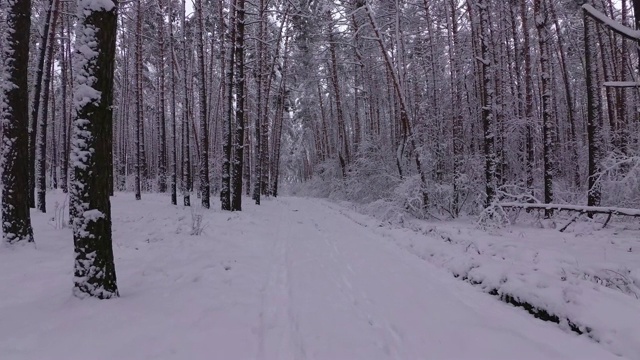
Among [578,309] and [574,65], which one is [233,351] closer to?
[578,309]

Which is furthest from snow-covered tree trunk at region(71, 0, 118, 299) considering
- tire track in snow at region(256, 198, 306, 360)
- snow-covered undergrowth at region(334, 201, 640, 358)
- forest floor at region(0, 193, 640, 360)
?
snow-covered undergrowth at region(334, 201, 640, 358)

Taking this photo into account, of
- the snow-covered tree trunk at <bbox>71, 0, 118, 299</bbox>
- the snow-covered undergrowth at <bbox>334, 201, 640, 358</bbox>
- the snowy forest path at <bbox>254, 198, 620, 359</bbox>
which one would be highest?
the snow-covered tree trunk at <bbox>71, 0, 118, 299</bbox>

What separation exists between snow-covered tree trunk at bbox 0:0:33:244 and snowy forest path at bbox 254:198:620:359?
4482 millimetres

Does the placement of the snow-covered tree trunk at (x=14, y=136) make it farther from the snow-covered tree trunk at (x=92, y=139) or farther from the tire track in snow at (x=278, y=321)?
the tire track in snow at (x=278, y=321)

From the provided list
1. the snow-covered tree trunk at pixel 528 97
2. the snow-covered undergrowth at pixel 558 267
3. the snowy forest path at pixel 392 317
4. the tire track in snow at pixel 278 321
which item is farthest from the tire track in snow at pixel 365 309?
the snow-covered tree trunk at pixel 528 97

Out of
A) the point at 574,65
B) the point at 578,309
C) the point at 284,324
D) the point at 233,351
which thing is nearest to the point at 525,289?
the point at 578,309

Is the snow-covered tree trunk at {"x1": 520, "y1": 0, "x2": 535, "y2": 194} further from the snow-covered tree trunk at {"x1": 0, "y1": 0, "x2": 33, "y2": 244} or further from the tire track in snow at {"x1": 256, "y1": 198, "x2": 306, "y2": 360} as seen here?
the snow-covered tree trunk at {"x1": 0, "y1": 0, "x2": 33, "y2": 244}

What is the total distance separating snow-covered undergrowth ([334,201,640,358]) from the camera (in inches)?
155

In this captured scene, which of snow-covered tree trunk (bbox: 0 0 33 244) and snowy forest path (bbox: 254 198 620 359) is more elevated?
snow-covered tree trunk (bbox: 0 0 33 244)

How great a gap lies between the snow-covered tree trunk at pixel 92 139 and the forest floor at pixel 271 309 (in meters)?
0.47

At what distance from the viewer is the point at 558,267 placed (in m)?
5.88

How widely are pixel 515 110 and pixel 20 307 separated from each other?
19.9 m

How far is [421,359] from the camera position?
3361mm

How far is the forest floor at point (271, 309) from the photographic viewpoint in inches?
137
